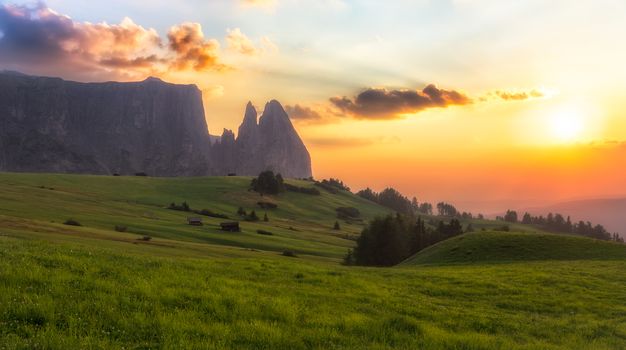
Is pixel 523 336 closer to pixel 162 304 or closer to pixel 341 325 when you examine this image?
pixel 341 325

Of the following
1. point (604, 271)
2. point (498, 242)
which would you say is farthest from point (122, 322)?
point (498, 242)

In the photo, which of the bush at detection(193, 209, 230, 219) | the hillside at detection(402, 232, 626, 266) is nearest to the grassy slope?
the hillside at detection(402, 232, 626, 266)

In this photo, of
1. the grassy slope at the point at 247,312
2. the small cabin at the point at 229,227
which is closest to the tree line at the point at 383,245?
the small cabin at the point at 229,227

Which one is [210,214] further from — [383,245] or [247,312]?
[247,312]

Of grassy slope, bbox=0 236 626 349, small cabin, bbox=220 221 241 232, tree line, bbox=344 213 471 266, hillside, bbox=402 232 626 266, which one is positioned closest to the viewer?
grassy slope, bbox=0 236 626 349

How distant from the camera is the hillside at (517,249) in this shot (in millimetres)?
60438

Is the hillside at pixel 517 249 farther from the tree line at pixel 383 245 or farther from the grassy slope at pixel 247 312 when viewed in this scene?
the grassy slope at pixel 247 312

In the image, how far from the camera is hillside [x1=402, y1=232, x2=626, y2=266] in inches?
2379

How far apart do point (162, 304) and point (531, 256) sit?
57.6m

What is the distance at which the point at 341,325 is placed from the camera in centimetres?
1560

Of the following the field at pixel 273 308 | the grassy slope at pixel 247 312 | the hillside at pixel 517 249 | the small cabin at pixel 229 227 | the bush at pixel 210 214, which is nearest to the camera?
the grassy slope at pixel 247 312

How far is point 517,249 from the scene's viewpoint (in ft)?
209

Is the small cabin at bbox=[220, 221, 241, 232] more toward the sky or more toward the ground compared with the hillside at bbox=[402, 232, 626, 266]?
more toward the ground

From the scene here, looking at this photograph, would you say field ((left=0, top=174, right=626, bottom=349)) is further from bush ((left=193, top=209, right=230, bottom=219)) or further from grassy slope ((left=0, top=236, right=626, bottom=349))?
bush ((left=193, top=209, right=230, bottom=219))
